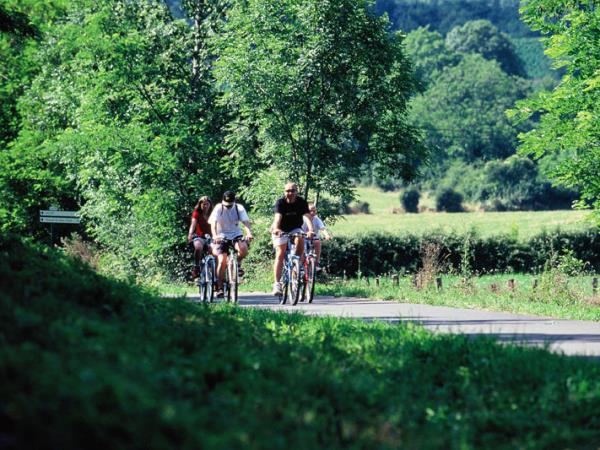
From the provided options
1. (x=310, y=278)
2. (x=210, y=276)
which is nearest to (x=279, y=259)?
(x=310, y=278)

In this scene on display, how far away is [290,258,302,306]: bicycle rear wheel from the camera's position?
637 inches

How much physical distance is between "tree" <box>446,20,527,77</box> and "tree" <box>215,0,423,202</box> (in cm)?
12690

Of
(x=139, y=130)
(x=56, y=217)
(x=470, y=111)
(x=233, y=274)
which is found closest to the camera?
(x=233, y=274)

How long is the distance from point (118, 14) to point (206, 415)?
29.5 m

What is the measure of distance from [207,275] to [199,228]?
1.23 metres

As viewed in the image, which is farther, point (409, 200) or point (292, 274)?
point (409, 200)

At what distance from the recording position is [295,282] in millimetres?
16281

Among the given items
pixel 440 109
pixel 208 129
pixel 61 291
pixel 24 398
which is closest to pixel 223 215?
pixel 61 291

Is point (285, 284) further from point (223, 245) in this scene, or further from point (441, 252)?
point (441, 252)

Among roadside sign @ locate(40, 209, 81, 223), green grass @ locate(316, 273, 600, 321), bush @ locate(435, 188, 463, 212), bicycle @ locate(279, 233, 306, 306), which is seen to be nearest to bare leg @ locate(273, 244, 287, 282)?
bicycle @ locate(279, 233, 306, 306)

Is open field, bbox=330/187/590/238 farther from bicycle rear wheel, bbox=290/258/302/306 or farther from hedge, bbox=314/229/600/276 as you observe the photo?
bicycle rear wheel, bbox=290/258/302/306

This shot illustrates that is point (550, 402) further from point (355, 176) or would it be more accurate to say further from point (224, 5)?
point (224, 5)

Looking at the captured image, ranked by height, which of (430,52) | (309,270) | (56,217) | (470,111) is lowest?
(309,270)

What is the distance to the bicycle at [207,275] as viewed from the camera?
16250 millimetres
